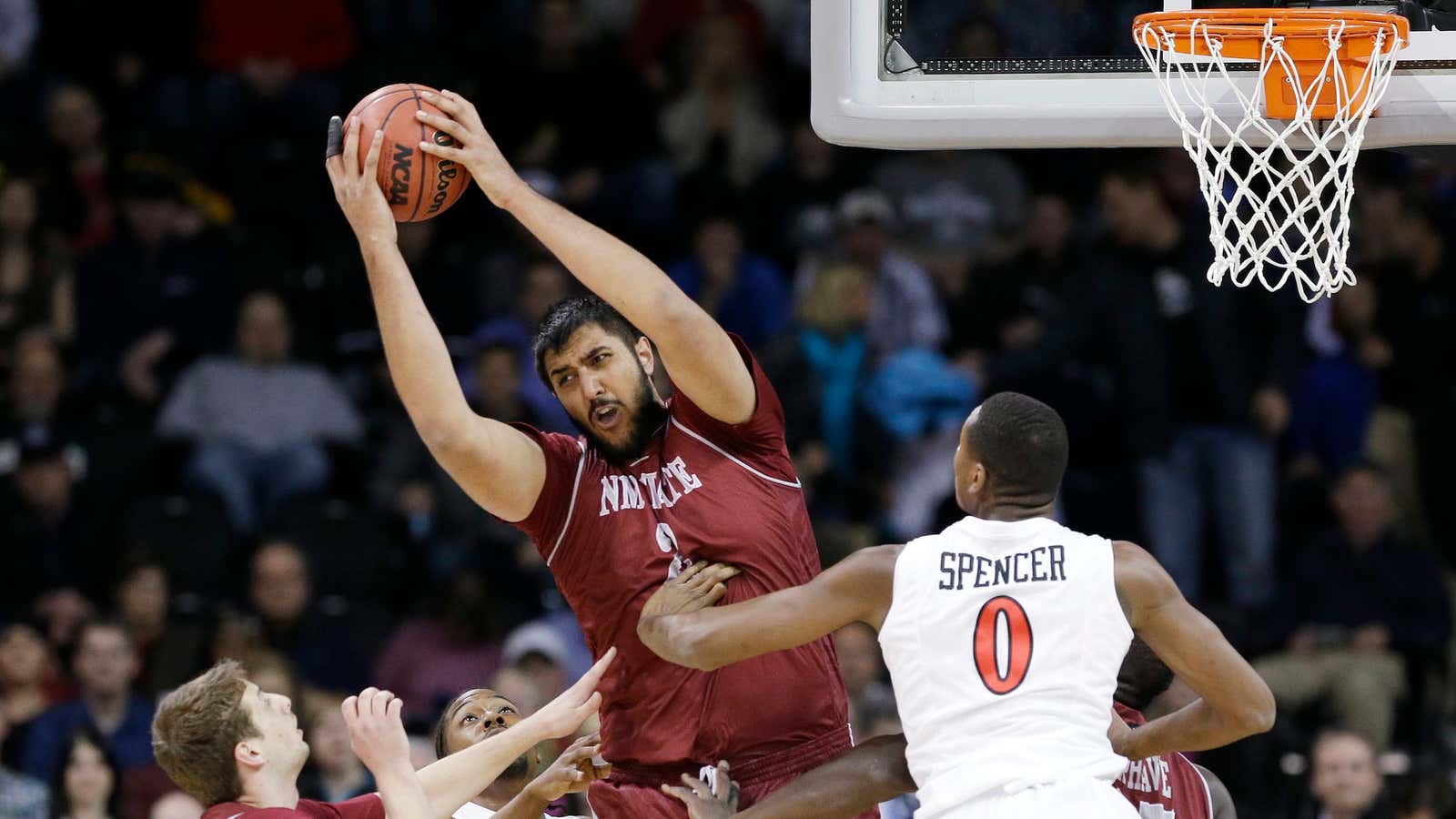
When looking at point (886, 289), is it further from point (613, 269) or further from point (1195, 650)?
point (1195, 650)

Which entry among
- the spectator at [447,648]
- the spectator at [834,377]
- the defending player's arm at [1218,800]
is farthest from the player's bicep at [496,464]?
the spectator at [834,377]

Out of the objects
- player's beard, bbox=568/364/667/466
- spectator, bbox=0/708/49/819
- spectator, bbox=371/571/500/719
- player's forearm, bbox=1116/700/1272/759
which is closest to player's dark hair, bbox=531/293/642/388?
player's beard, bbox=568/364/667/466

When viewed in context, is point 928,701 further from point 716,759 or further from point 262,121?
point 262,121

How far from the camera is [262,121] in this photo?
479 inches

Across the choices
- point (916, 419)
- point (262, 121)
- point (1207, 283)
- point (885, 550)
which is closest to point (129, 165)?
point (262, 121)

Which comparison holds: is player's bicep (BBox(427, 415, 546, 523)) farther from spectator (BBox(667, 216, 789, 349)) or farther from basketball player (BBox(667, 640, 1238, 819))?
spectator (BBox(667, 216, 789, 349))

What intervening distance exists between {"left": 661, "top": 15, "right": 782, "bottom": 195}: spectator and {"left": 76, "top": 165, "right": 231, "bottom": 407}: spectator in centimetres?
286

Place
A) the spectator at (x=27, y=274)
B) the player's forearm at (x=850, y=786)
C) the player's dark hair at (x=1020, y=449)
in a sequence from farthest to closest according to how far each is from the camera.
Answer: the spectator at (x=27, y=274) < the player's forearm at (x=850, y=786) < the player's dark hair at (x=1020, y=449)

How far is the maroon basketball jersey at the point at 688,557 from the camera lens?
17.5ft

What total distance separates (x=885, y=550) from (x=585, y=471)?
3.58ft

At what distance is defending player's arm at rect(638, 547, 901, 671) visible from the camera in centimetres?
471

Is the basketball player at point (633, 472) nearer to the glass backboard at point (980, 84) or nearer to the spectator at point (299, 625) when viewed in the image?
the glass backboard at point (980, 84)

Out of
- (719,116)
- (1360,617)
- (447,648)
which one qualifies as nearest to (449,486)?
(447,648)

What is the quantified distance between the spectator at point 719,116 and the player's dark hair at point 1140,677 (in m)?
6.76
